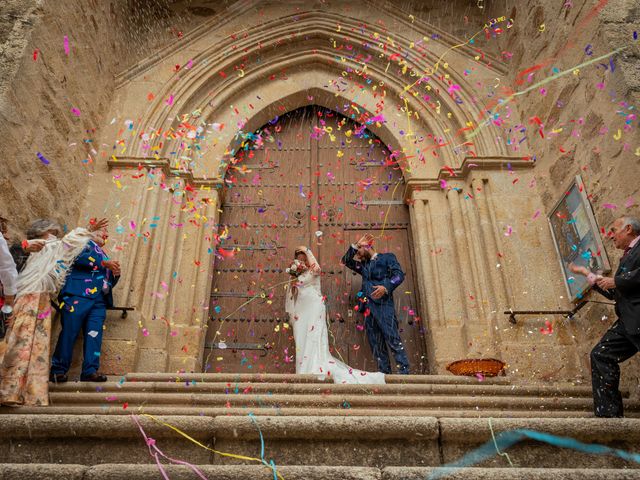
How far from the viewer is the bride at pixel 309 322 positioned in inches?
193

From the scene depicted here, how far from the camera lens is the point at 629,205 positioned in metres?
4.40

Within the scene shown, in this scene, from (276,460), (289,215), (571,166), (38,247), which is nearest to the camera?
(276,460)

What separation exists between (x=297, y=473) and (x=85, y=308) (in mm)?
2788

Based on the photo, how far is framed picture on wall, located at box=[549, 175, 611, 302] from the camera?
4.80 metres

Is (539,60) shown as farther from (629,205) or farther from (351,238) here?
(351,238)

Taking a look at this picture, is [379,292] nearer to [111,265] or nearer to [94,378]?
[111,265]

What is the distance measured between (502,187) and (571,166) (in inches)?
32.2

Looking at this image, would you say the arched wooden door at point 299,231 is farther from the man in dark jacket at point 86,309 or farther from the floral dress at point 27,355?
the floral dress at point 27,355

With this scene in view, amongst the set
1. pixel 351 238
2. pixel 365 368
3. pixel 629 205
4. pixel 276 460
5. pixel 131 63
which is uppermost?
pixel 131 63

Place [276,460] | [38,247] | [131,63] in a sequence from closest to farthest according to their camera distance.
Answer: [276,460] < [38,247] < [131,63]

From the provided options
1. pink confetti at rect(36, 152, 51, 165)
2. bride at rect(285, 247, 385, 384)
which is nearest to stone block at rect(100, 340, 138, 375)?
bride at rect(285, 247, 385, 384)

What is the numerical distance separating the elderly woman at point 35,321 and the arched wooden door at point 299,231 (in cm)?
190

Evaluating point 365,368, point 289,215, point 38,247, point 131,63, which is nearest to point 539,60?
point 289,215

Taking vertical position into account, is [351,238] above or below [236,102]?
below
